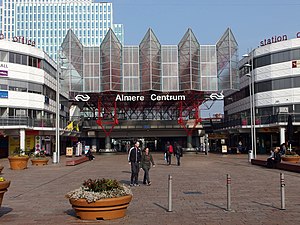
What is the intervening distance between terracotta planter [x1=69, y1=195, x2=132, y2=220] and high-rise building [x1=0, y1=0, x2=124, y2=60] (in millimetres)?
139912

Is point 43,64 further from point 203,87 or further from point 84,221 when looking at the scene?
point 84,221

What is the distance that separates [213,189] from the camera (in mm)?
15391

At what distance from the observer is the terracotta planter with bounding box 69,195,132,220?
9.05 m

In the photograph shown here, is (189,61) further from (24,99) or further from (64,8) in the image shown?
(64,8)

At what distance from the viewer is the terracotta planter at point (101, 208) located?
29.7 ft

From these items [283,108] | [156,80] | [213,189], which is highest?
[156,80]

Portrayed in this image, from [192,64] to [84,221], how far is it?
51011 mm

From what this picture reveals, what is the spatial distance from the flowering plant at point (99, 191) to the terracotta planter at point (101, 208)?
0.32ft

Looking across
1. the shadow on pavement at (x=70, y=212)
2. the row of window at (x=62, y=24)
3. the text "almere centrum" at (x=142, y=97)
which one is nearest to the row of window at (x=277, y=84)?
the text "almere centrum" at (x=142, y=97)

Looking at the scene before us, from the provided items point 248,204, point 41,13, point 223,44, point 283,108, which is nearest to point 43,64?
point 223,44

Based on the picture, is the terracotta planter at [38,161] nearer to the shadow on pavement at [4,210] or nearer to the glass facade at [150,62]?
the shadow on pavement at [4,210]

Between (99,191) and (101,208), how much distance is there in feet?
1.24

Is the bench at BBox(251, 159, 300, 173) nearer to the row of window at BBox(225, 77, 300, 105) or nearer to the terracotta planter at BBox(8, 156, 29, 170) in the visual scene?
the terracotta planter at BBox(8, 156, 29, 170)

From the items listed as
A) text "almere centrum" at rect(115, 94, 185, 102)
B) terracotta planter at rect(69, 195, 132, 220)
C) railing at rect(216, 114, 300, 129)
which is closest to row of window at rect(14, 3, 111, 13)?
text "almere centrum" at rect(115, 94, 185, 102)
